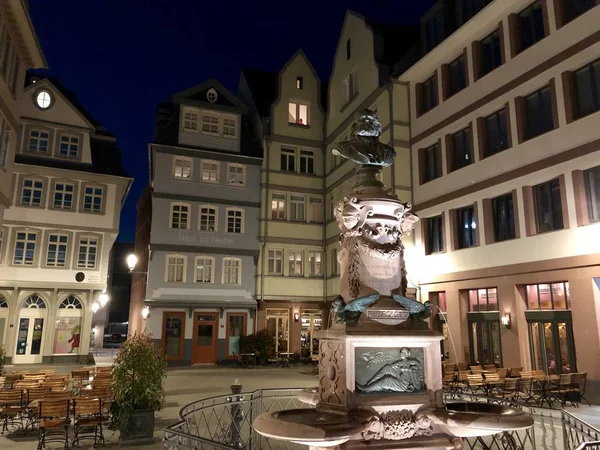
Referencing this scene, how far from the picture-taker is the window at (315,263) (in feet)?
100.0

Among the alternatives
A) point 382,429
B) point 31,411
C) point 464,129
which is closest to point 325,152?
point 464,129

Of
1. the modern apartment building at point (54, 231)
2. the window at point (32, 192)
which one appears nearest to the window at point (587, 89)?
the modern apartment building at point (54, 231)

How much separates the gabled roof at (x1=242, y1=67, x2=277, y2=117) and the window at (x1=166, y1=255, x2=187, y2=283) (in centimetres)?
1054

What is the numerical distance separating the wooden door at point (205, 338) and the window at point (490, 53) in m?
18.7

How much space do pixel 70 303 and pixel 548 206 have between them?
24.0 m

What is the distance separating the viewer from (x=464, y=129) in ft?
68.4

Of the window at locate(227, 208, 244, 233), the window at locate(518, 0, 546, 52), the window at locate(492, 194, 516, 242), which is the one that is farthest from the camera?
the window at locate(227, 208, 244, 233)

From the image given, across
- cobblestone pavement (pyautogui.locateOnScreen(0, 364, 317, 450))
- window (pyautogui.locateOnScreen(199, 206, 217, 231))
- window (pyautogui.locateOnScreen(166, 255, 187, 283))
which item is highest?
window (pyautogui.locateOnScreen(199, 206, 217, 231))

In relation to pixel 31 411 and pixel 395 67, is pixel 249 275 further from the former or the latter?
pixel 31 411

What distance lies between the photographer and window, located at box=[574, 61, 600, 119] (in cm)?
1491

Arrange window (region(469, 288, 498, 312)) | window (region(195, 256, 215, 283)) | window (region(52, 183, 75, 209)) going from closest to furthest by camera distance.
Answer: window (region(469, 288, 498, 312)), window (region(52, 183, 75, 209)), window (region(195, 256, 215, 283))

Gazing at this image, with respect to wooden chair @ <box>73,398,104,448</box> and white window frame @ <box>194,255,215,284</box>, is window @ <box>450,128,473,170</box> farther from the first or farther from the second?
wooden chair @ <box>73,398,104,448</box>

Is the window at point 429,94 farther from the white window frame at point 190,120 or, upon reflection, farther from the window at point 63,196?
the window at point 63,196

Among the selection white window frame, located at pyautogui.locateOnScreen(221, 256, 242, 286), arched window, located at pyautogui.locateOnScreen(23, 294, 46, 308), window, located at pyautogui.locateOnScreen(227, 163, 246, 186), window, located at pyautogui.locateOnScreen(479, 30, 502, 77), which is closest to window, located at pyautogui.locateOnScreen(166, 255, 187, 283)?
white window frame, located at pyautogui.locateOnScreen(221, 256, 242, 286)
